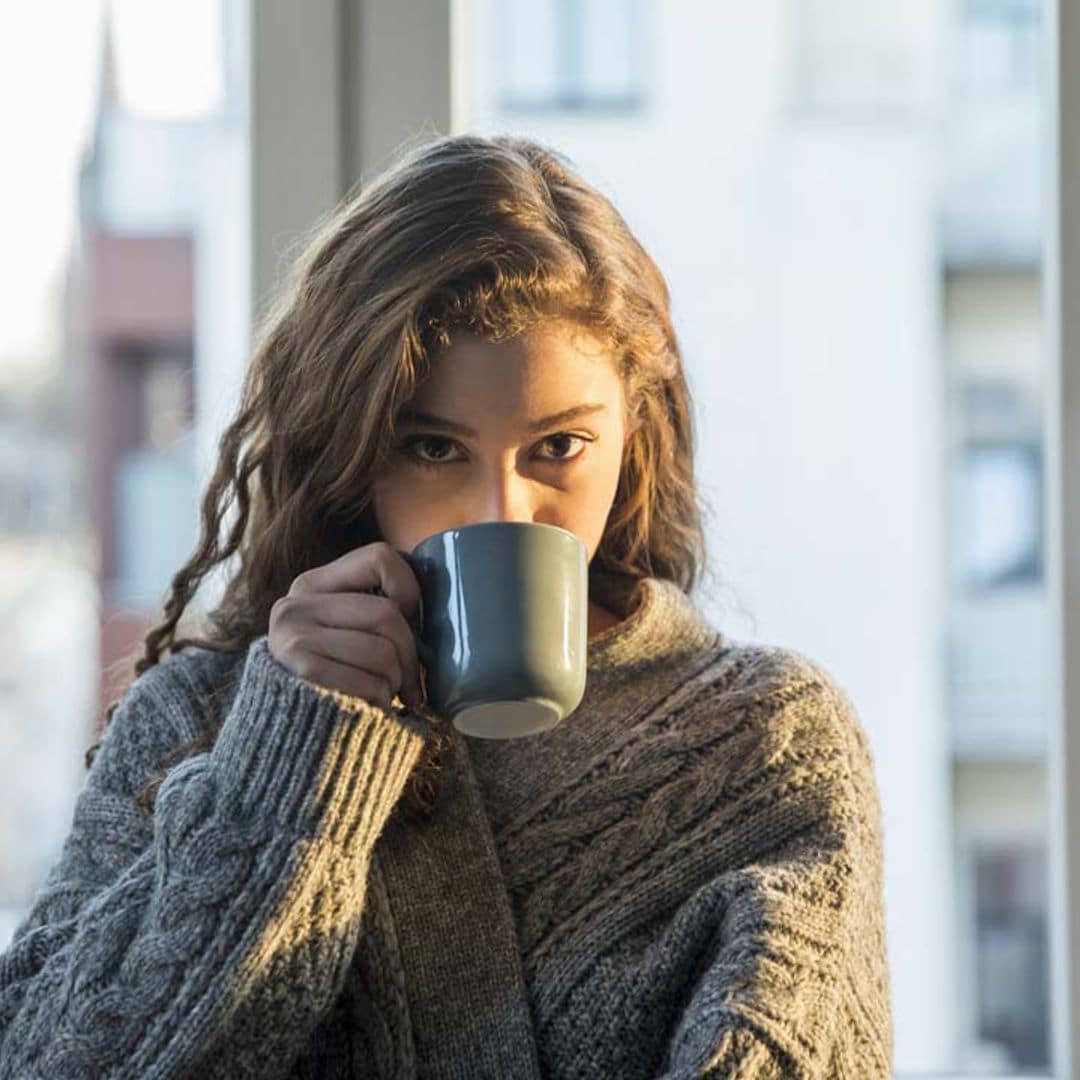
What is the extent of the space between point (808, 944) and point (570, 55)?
2222mm

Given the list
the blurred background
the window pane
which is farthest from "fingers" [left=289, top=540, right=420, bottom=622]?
the blurred background

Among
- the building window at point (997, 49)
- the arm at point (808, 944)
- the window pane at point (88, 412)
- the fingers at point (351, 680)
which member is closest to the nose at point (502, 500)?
the fingers at point (351, 680)

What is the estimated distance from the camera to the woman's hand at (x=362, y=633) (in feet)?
2.79

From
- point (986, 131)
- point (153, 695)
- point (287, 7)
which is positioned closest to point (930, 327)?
point (986, 131)

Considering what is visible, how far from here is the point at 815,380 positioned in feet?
10.0

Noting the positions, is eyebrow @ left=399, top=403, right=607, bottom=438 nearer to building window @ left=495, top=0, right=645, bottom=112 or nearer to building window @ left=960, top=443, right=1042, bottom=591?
building window @ left=495, top=0, right=645, bottom=112

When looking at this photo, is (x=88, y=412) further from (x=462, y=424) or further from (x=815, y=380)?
(x=462, y=424)

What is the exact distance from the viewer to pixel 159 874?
33.7 inches

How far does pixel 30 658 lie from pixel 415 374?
2.56 metres

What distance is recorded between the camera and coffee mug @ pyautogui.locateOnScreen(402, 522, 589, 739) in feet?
2.52

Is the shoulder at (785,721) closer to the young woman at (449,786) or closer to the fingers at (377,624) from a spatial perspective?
the young woman at (449,786)

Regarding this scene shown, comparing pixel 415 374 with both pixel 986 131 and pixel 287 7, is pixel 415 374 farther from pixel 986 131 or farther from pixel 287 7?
pixel 986 131

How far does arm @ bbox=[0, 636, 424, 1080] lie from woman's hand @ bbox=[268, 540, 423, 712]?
1 centimetres

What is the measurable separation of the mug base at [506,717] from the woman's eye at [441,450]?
18cm
